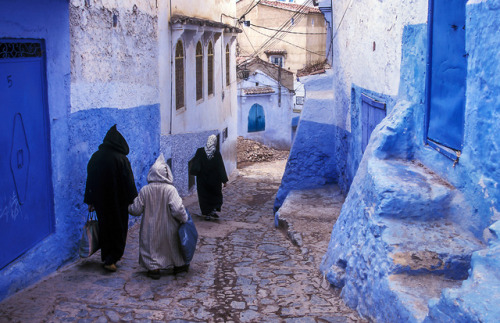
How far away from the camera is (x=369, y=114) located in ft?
26.3

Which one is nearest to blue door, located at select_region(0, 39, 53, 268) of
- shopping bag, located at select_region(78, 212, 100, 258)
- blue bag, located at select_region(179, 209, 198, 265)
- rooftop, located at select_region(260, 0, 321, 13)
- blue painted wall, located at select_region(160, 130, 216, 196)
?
shopping bag, located at select_region(78, 212, 100, 258)

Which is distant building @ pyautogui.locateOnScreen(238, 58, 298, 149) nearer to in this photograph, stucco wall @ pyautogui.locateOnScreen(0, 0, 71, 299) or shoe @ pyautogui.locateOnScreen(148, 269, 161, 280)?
stucco wall @ pyautogui.locateOnScreen(0, 0, 71, 299)

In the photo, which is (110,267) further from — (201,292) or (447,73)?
(447,73)

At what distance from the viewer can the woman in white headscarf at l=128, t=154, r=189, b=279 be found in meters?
5.79

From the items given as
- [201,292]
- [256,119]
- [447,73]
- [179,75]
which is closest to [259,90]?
[256,119]

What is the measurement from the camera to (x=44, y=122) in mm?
5613

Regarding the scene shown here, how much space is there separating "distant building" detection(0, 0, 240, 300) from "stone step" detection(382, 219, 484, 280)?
3210mm

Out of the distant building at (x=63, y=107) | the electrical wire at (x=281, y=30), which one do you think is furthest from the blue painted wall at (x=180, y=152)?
the electrical wire at (x=281, y=30)

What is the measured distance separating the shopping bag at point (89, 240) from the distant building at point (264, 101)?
980 inches

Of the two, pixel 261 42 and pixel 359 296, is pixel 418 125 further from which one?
pixel 261 42

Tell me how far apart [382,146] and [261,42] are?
33.3 metres

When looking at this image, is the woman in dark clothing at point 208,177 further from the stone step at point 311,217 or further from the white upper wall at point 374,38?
the white upper wall at point 374,38

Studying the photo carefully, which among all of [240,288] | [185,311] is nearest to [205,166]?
[240,288]

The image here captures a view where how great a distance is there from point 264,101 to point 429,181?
26.1 metres
